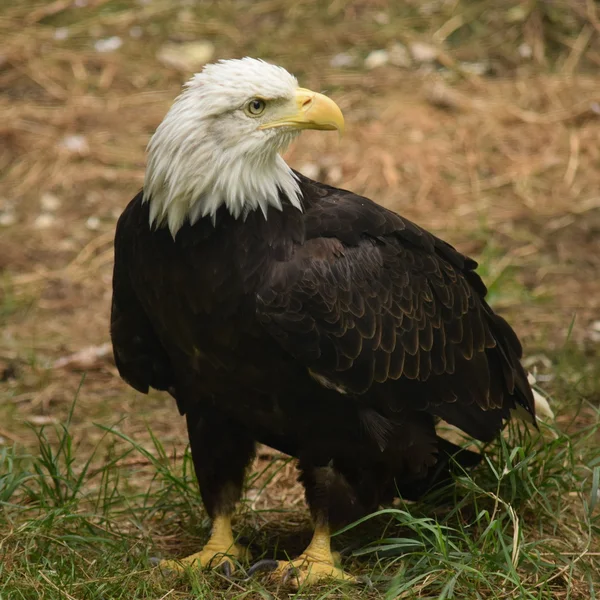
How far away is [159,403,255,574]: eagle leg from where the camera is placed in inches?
167

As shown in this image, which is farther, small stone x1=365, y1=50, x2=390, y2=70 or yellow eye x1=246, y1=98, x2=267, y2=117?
small stone x1=365, y1=50, x2=390, y2=70

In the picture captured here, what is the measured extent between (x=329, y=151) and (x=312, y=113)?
436cm

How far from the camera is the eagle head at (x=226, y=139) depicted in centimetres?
376

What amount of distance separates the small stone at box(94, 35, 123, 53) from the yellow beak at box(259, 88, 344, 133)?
623cm

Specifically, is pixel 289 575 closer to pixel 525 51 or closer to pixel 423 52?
pixel 423 52

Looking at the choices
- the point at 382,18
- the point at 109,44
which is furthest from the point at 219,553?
the point at 382,18

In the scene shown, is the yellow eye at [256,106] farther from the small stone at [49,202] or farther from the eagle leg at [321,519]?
the small stone at [49,202]

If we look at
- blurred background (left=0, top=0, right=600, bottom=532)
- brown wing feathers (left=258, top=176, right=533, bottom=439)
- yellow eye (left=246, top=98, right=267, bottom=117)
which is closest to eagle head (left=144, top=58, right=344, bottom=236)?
yellow eye (left=246, top=98, right=267, bottom=117)

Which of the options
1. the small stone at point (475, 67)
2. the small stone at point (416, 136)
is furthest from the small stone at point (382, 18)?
the small stone at point (416, 136)

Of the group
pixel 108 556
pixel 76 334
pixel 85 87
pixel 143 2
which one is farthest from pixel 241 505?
pixel 143 2

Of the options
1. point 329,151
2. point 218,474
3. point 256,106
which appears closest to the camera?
point 256,106

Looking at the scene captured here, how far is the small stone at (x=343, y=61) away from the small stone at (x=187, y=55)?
1035mm

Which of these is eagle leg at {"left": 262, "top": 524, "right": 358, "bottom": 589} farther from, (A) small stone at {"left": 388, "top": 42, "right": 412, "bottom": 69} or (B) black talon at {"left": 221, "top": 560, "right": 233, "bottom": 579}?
(A) small stone at {"left": 388, "top": 42, "right": 412, "bottom": 69}

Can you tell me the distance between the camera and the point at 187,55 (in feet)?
31.5
